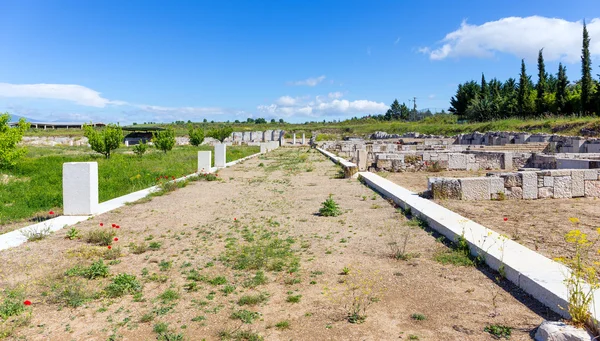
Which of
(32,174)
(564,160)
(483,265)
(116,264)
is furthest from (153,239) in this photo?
(564,160)

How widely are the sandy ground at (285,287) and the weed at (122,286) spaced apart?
0.10 meters

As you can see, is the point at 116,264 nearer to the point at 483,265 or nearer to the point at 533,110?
the point at 483,265

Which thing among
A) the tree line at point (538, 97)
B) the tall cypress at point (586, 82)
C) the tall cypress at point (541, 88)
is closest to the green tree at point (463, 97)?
the tree line at point (538, 97)

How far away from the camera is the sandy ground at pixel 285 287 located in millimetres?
3424

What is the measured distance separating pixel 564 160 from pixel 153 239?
12.7m

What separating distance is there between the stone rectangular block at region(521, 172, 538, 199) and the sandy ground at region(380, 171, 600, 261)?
225 mm

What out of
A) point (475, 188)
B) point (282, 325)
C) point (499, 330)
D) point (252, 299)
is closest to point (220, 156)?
point (475, 188)

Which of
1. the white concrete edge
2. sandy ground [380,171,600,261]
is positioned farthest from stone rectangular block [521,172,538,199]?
the white concrete edge

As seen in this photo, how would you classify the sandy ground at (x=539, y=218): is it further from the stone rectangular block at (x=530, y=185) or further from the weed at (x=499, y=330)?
the weed at (x=499, y=330)

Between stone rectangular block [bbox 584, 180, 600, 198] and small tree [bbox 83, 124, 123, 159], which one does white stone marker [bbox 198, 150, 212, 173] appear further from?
stone rectangular block [bbox 584, 180, 600, 198]

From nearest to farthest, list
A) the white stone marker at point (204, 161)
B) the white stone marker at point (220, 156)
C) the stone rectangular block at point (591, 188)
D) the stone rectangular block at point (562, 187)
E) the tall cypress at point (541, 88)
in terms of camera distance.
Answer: the stone rectangular block at point (562, 187), the stone rectangular block at point (591, 188), the white stone marker at point (204, 161), the white stone marker at point (220, 156), the tall cypress at point (541, 88)

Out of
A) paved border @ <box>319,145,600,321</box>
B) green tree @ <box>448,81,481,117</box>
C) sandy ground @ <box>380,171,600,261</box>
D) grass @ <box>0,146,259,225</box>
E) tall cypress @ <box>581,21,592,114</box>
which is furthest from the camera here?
green tree @ <box>448,81,481,117</box>

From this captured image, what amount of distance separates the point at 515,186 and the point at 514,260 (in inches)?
224

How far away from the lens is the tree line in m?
37.3
